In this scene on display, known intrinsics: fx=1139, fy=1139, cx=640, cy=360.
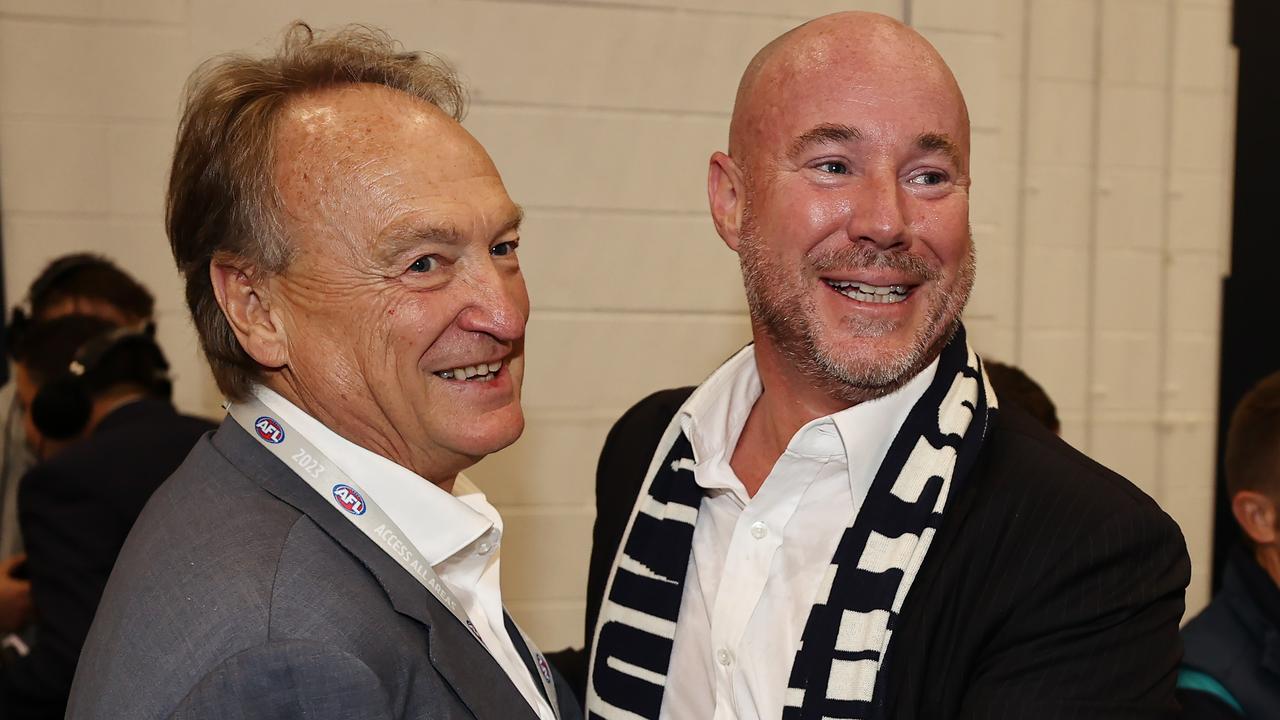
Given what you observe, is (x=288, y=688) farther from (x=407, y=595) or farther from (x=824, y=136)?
(x=824, y=136)

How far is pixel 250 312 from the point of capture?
1229mm

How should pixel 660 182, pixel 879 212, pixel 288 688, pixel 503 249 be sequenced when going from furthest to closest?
pixel 660 182
pixel 879 212
pixel 503 249
pixel 288 688

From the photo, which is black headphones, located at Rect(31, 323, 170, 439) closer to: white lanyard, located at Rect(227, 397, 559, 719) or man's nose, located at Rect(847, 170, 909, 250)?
white lanyard, located at Rect(227, 397, 559, 719)

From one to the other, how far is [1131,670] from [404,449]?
86 centimetres

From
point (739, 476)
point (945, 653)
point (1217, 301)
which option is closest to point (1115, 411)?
point (1217, 301)

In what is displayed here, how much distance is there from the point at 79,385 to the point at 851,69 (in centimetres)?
183

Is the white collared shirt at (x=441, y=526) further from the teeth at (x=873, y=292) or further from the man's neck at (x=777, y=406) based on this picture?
the teeth at (x=873, y=292)

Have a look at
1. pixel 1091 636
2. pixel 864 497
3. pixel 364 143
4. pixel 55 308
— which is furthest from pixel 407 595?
pixel 55 308

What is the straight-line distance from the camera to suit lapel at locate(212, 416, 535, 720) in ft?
3.65

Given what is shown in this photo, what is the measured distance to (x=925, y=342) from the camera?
4.97ft

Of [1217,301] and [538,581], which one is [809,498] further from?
[1217,301]

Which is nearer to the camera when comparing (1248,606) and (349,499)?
(349,499)

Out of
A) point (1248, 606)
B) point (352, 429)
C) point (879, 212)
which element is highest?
point (879, 212)

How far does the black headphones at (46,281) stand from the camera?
8.67 feet
